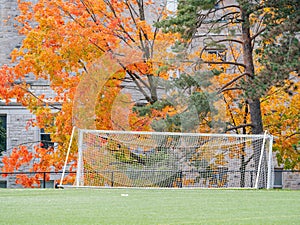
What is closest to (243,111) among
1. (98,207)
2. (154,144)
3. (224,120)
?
(224,120)

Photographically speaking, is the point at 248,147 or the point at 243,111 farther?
the point at 243,111

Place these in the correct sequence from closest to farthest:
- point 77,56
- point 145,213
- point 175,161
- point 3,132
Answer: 1. point 145,213
2. point 175,161
3. point 77,56
4. point 3,132

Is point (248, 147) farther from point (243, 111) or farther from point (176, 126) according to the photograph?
point (243, 111)

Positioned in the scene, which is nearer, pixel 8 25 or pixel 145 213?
Answer: pixel 145 213

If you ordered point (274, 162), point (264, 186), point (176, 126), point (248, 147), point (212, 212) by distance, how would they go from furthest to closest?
point (274, 162) < point (176, 126) < point (248, 147) < point (264, 186) < point (212, 212)

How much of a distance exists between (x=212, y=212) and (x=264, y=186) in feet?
43.3

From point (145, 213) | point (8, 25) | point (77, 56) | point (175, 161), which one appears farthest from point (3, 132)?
point (145, 213)

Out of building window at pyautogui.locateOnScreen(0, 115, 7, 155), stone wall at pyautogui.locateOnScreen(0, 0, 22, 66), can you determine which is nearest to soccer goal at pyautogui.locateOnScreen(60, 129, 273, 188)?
building window at pyautogui.locateOnScreen(0, 115, 7, 155)

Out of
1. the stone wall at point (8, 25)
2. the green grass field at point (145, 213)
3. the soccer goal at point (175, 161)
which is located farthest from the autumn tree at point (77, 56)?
the green grass field at point (145, 213)

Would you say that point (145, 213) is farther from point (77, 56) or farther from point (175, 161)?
point (77, 56)

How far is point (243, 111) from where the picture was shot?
29.7 m

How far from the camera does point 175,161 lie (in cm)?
Result: 2378

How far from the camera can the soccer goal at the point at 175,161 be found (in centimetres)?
Result: 2281

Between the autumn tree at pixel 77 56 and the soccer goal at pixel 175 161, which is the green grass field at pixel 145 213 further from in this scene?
the autumn tree at pixel 77 56
